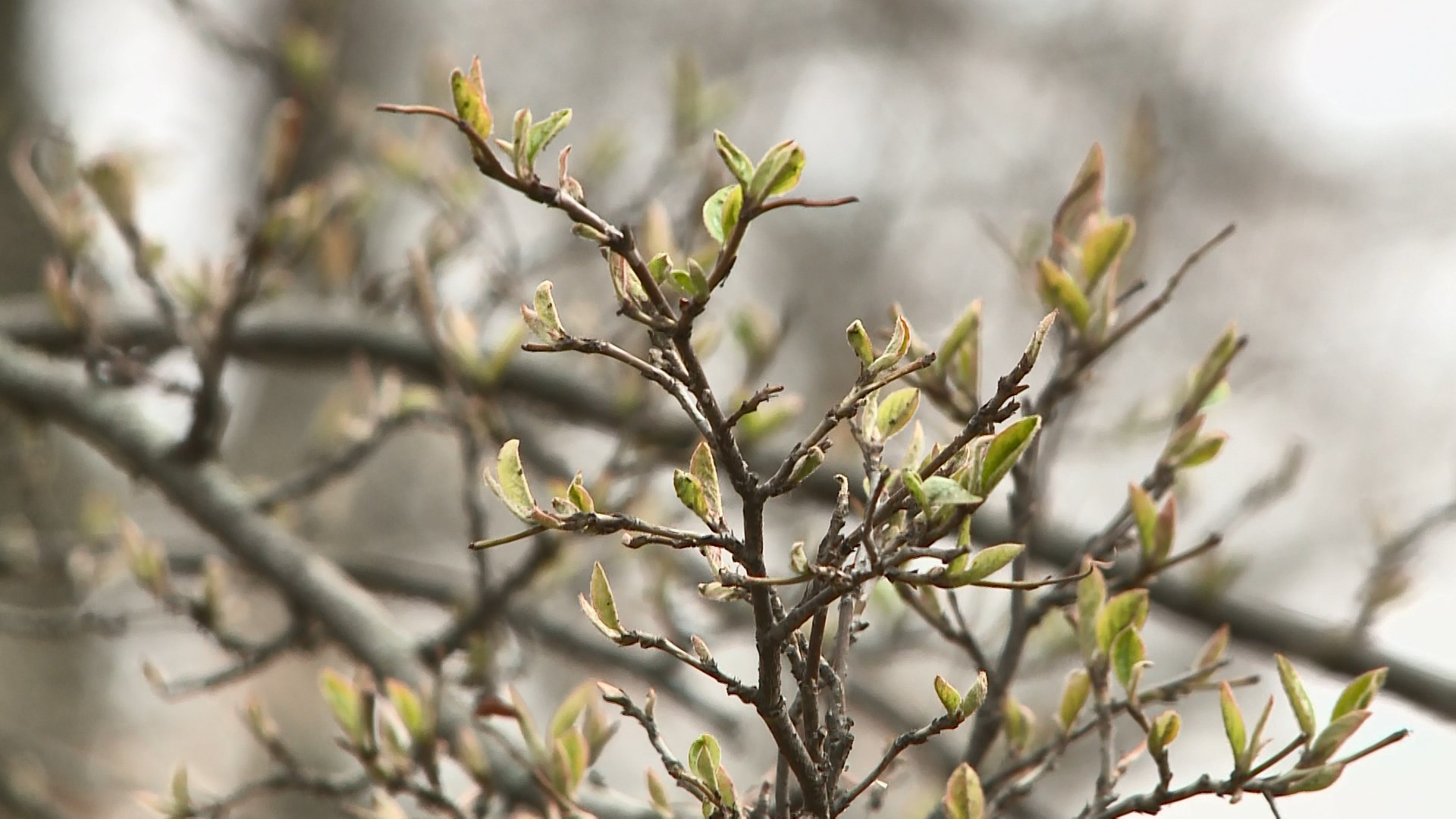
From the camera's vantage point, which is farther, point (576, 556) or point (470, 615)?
point (576, 556)

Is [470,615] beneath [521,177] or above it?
above

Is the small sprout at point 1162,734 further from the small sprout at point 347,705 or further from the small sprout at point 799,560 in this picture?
the small sprout at point 347,705

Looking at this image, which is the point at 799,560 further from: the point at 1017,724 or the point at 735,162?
the point at 1017,724

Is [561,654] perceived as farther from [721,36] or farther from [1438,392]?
[1438,392]

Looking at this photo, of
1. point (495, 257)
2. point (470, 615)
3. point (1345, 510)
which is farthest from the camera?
point (1345, 510)

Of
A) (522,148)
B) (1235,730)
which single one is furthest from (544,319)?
(1235,730)

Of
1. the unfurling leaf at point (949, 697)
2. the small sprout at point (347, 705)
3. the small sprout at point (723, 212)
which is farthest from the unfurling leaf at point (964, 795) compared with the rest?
the small sprout at point (347, 705)

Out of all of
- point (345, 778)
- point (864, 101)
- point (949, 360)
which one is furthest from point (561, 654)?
point (864, 101)
